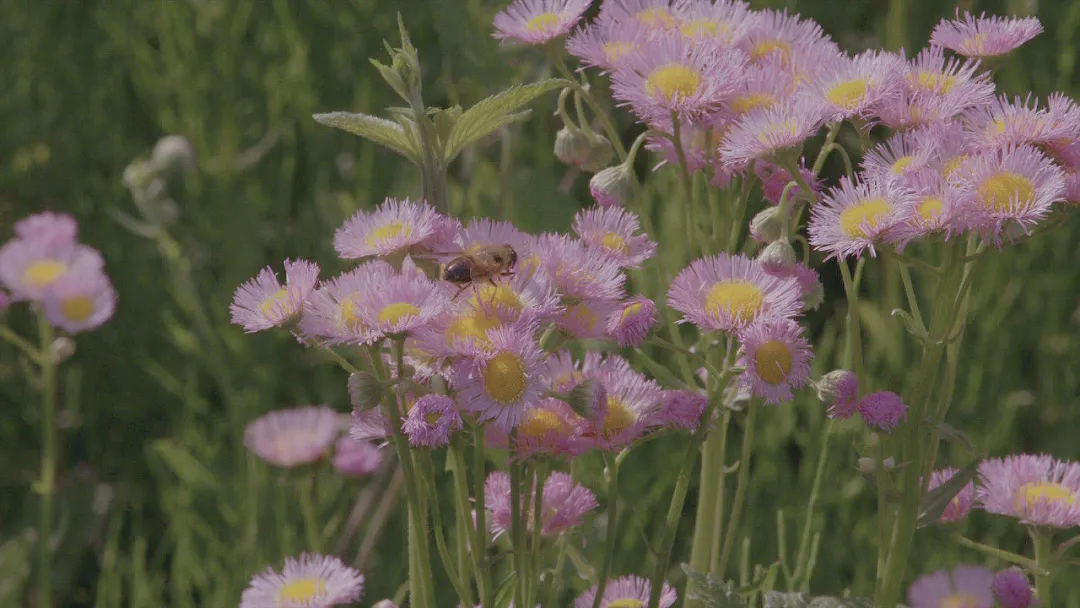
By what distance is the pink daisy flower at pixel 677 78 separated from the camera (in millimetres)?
965

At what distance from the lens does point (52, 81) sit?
6.77 ft

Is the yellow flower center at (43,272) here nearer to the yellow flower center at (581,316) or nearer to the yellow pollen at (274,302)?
the yellow pollen at (274,302)

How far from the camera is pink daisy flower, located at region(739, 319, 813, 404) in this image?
86 centimetres

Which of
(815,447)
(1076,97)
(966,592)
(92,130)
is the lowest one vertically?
(966,592)

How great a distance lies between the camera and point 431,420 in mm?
808

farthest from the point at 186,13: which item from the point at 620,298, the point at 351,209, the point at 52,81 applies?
the point at 620,298

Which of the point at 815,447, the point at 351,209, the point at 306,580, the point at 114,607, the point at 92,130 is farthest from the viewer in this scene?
the point at 92,130

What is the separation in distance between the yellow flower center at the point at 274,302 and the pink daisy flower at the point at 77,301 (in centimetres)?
64

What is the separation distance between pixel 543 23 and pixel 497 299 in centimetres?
39

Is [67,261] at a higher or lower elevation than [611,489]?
higher

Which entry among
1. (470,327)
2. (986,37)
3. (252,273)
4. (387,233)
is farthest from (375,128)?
(252,273)

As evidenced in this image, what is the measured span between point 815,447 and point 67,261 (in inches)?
39.5

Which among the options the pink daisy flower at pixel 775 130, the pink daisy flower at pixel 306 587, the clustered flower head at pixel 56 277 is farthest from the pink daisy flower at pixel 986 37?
the clustered flower head at pixel 56 277

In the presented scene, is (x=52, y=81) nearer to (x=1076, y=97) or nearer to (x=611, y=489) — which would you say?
(x=611, y=489)
